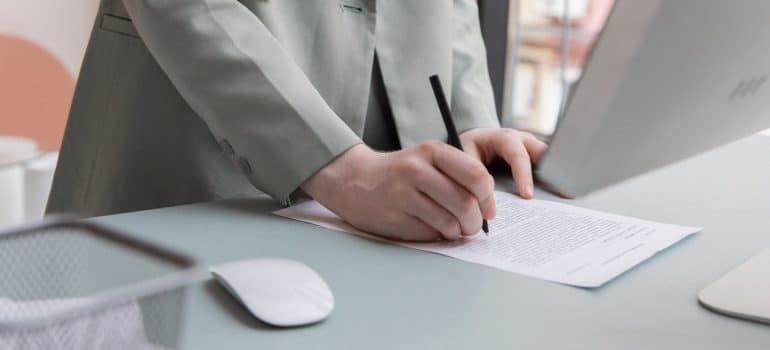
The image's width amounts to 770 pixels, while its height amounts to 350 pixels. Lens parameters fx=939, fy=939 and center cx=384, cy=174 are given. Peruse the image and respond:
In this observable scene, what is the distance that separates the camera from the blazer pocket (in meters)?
1.13

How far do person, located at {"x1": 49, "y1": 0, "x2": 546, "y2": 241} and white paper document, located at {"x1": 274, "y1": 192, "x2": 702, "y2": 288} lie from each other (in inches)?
0.9

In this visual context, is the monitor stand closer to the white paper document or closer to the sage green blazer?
the white paper document

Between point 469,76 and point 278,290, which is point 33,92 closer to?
point 469,76

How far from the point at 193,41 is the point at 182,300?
1.94ft

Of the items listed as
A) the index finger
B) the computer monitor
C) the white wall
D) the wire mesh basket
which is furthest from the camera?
the white wall

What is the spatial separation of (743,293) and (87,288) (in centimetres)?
49

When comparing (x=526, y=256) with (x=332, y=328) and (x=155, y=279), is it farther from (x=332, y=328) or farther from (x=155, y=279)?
(x=155, y=279)

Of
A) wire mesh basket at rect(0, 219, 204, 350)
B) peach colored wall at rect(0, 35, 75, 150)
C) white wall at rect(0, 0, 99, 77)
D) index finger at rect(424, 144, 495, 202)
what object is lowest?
peach colored wall at rect(0, 35, 75, 150)

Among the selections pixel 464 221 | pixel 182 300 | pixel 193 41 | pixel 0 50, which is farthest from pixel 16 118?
pixel 182 300

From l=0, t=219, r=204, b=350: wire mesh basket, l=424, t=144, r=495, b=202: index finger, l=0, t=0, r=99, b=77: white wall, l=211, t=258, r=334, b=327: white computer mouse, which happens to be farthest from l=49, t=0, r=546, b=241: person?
l=0, t=0, r=99, b=77: white wall

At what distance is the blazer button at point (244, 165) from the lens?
1007 mm

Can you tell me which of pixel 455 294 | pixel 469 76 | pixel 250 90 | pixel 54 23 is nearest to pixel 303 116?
pixel 250 90

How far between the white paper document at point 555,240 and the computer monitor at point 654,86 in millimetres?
136

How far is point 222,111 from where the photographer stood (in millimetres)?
991
